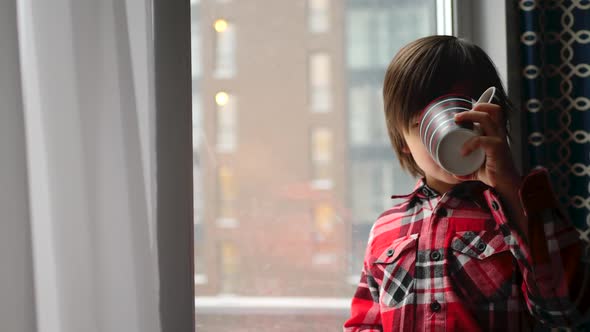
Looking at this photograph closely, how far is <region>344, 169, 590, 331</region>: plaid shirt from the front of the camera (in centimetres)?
79

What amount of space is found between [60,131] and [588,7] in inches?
39.8

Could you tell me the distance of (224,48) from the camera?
Result: 3.95 feet

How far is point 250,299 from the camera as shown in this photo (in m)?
1.22

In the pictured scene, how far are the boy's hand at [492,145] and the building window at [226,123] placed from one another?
1.92 feet

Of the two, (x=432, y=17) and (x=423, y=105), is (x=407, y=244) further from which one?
(x=432, y=17)

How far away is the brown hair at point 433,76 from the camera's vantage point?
2.86 ft


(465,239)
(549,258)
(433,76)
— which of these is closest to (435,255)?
(465,239)

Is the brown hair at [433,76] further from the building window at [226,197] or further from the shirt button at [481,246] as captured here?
the building window at [226,197]

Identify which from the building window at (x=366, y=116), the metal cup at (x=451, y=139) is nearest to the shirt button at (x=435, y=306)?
the metal cup at (x=451, y=139)

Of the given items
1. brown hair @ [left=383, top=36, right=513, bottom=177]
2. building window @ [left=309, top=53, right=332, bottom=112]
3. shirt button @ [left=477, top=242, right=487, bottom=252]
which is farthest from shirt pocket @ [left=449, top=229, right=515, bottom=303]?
building window @ [left=309, top=53, right=332, bottom=112]

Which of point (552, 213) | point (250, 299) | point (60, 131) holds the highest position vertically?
point (60, 131)

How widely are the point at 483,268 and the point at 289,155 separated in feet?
1.74

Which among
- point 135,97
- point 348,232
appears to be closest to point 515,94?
point 348,232

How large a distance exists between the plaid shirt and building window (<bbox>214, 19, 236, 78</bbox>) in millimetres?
536
